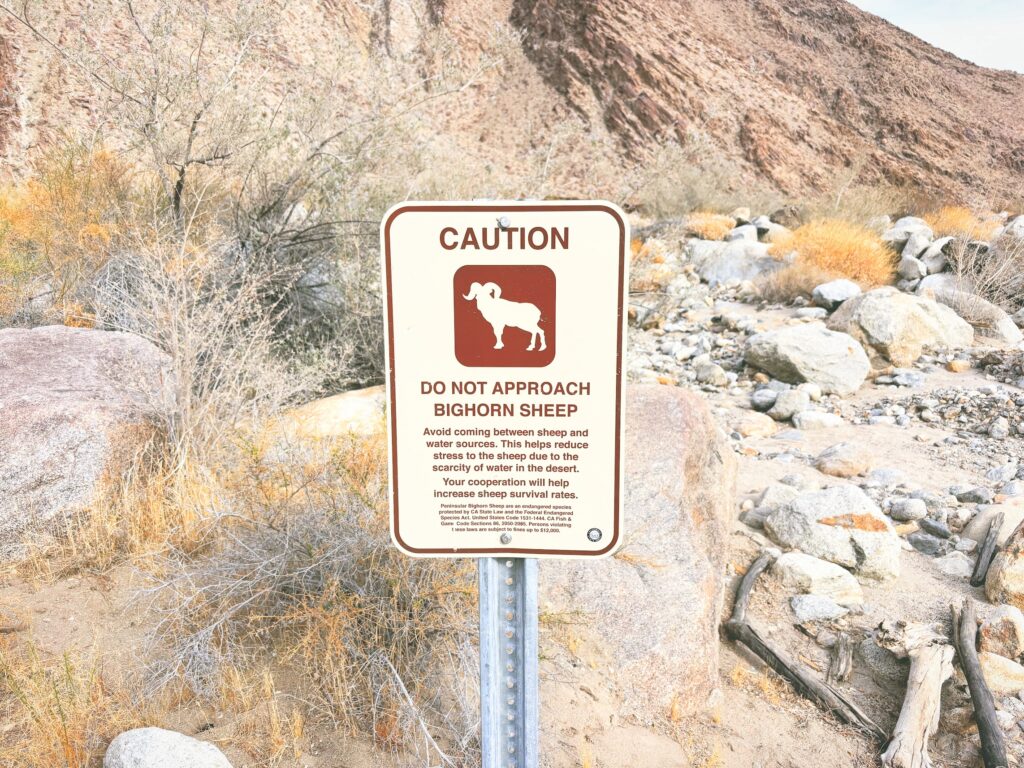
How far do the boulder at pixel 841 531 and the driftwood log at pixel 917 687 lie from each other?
0.56m

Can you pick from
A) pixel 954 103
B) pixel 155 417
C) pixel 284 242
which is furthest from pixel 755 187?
pixel 155 417

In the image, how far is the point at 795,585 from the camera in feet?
12.0

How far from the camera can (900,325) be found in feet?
25.9

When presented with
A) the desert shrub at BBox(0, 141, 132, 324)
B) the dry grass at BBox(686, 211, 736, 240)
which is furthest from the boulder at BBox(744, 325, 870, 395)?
the dry grass at BBox(686, 211, 736, 240)

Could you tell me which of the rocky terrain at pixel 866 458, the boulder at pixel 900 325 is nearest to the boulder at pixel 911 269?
the rocky terrain at pixel 866 458

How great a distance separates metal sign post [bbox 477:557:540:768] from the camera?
155 centimetres

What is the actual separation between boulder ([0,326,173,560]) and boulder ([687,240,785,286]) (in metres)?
9.25

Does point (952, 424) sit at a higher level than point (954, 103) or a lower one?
lower

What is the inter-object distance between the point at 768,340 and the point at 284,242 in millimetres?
4860

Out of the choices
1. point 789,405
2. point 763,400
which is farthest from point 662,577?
point 763,400

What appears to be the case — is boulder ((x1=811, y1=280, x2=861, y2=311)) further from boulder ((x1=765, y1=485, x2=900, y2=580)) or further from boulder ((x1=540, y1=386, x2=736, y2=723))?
boulder ((x1=540, y1=386, x2=736, y2=723))

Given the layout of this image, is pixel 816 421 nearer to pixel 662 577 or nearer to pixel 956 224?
pixel 662 577

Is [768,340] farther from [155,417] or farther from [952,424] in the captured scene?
[155,417]

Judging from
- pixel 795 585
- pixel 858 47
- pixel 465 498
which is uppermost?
pixel 858 47
